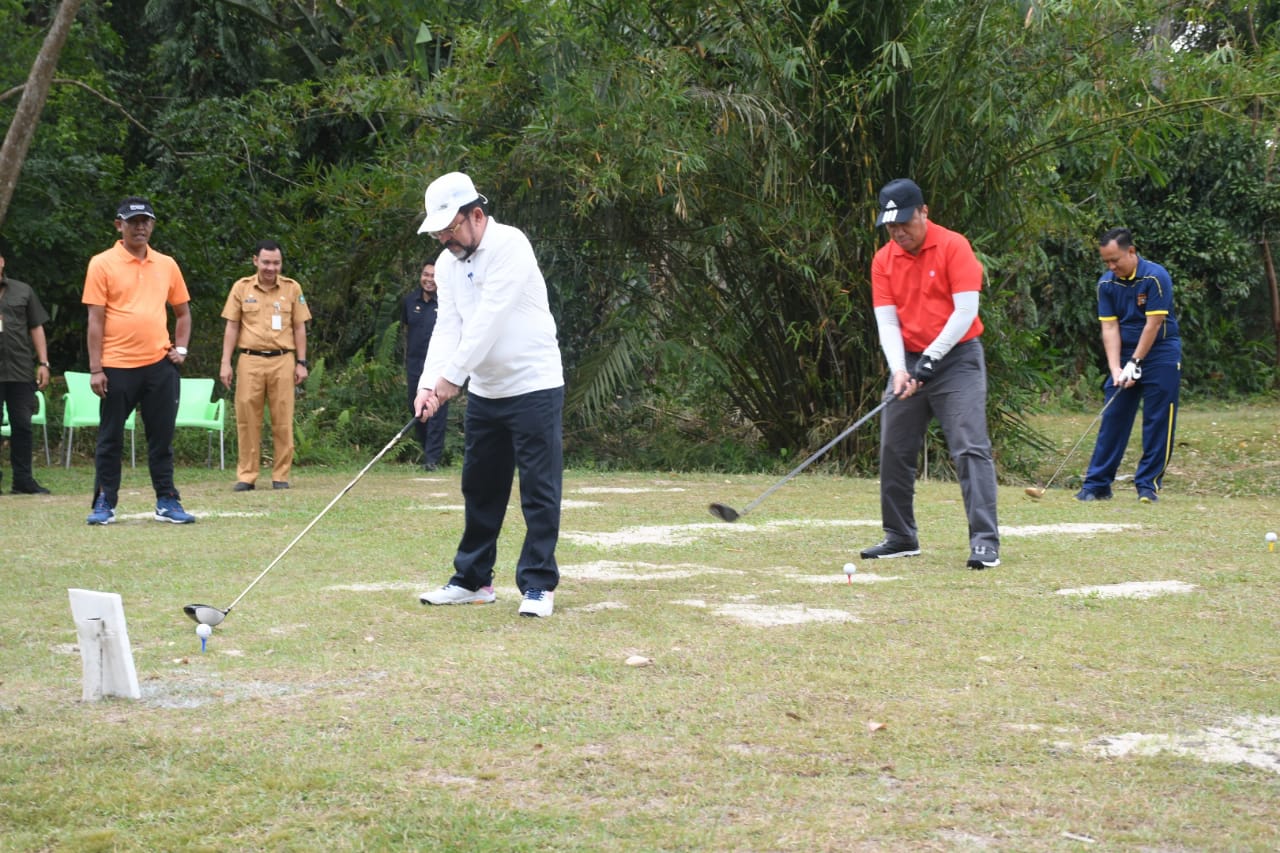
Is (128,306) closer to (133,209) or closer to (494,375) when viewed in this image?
(133,209)

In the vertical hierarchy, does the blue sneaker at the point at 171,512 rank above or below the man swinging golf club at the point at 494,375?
below

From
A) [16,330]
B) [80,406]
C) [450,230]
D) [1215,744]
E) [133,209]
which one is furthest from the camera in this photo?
[80,406]

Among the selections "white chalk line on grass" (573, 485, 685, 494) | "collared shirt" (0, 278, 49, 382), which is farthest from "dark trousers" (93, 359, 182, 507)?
"collared shirt" (0, 278, 49, 382)

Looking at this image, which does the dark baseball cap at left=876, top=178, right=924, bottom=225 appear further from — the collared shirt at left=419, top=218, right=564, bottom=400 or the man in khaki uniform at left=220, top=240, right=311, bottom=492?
the man in khaki uniform at left=220, top=240, right=311, bottom=492

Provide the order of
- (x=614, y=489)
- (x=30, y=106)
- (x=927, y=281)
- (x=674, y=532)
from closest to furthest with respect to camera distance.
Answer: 1. (x=927, y=281)
2. (x=674, y=532)
3. (x=30, y=106)
4. (x=614, y=489)

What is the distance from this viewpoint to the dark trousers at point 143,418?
8.51m

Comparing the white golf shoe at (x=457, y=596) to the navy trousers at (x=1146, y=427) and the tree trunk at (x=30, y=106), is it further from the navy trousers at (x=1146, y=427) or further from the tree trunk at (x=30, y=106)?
the tree trunk at (x=30, y=106)

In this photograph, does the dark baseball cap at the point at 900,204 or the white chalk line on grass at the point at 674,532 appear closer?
the dark baseball cap at the point at 900,204

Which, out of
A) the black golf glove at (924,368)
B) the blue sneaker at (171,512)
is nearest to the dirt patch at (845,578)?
the black golf glove at (924,368)

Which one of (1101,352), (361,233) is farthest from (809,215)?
(1101,352)

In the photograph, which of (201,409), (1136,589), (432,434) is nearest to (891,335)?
(1136,589)

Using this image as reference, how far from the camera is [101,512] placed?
8.65m

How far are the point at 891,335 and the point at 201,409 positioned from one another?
27.9ft

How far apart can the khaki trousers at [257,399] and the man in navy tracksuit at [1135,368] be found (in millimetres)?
5724
